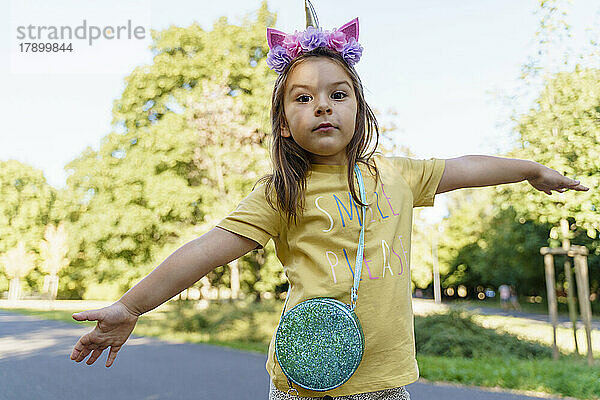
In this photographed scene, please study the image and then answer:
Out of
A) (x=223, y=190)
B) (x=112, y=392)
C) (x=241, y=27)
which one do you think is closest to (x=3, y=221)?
(x=223, y=190)

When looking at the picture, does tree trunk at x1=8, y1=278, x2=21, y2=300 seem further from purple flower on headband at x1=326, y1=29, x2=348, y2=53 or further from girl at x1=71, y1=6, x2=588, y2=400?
purple flower on headband at x1=326, y1=29, x2=348, y2=53

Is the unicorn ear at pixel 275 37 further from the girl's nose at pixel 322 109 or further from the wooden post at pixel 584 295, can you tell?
the wooden post at pixel 584 295

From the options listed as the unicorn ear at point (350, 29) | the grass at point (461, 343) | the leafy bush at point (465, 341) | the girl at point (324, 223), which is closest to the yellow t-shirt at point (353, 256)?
the girl at point (324, 223)

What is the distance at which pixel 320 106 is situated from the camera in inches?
58.4

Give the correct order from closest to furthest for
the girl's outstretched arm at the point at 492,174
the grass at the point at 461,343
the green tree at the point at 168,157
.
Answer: the girl's outstretched arm at the point at 492,174 → the grass at the point at 461,343 → the green tree at the point at 168,157

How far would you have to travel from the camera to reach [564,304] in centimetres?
2311

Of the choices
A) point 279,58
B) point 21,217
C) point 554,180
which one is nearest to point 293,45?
point 279,58

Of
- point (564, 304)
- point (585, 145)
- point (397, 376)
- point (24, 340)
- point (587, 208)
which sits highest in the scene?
point (585, 145)

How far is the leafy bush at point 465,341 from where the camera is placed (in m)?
8.47

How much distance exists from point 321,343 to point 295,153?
1.69 ft

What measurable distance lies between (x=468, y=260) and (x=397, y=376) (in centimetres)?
3499

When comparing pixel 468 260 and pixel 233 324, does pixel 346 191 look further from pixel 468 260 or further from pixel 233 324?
pixel 468 260

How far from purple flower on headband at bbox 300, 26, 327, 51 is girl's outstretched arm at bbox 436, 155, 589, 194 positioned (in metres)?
0.50

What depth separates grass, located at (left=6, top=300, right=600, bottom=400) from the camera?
638 cm
